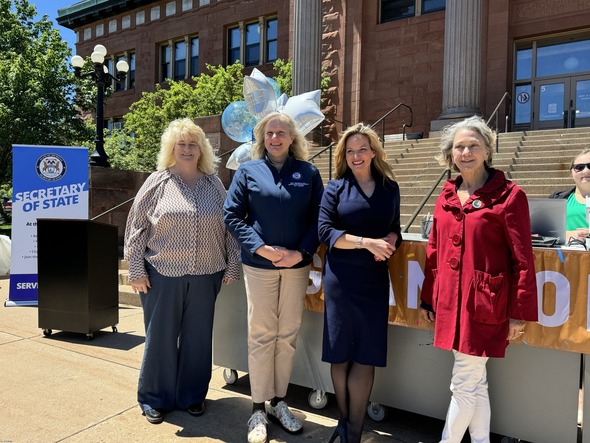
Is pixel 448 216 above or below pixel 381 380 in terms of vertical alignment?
above

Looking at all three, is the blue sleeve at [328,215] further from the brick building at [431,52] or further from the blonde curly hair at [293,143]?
the brick building at [431,52]

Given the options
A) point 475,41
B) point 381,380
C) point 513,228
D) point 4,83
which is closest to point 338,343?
point 381,380

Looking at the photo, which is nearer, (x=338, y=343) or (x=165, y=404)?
(x=338, y=343)

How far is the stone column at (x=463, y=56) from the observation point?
1303cm

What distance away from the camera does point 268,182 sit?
10.3 ft

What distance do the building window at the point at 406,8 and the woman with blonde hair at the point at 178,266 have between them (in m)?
15.0

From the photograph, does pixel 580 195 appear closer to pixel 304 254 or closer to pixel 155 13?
pixel 304 254

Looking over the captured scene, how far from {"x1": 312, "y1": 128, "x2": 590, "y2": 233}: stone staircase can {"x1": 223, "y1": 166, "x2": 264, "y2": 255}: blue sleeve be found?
4.44 meters

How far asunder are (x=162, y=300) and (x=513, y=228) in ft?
7.74

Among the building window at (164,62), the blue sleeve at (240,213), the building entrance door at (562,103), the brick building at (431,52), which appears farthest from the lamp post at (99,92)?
the building entrance door at (562,103)

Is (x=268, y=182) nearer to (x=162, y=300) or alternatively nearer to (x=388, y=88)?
(x=162, y=300)

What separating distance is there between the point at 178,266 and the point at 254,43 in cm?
2013

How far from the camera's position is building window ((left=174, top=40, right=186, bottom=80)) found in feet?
80.0

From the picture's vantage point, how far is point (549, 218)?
298 cm
